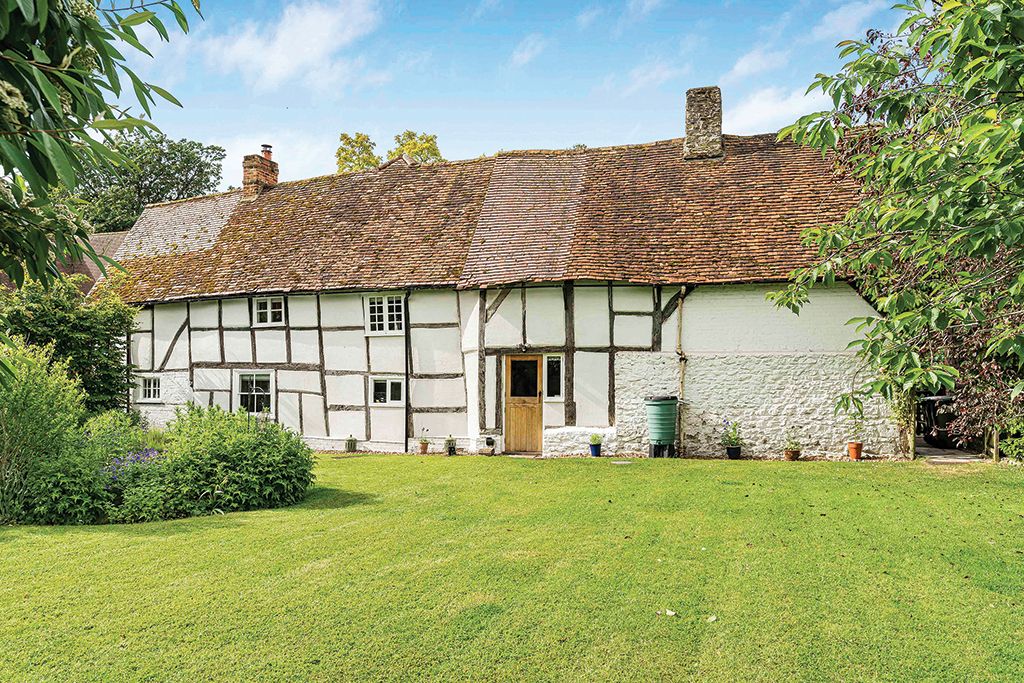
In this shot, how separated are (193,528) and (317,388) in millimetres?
9774

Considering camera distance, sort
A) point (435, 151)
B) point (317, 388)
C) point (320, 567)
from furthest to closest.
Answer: point (435, 151), point (317, 388), point (320, 567)

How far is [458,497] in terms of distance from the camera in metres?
10.6

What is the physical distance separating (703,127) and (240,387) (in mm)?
14762

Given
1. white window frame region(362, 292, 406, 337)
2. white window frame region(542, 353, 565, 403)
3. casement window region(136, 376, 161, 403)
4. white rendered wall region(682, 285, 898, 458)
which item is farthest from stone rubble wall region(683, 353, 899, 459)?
casement window region(136, 376, 161, 403)

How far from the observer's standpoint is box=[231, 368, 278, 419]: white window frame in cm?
1894

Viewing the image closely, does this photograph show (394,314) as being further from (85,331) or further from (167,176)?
(167,176)

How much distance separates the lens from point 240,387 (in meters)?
19.4

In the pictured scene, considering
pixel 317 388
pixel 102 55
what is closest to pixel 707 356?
pixel 317 388

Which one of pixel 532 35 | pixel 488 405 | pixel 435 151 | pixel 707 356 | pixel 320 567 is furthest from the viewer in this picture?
pixel 435 151

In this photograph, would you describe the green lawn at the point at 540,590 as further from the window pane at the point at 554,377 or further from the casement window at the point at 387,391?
the casement window at the point at 387,391

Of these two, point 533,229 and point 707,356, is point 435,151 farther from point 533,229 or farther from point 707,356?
point 707,356

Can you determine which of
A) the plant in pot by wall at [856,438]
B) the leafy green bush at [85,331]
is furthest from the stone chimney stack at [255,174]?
the plant in pot by wall at [856,438]

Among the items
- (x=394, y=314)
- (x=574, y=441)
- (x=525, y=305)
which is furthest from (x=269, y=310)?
(x=574, y=441)

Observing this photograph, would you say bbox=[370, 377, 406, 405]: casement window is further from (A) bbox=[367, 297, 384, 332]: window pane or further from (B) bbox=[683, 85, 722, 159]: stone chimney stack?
(B) bbox=[683, 85, 722, 159]: stone chimney stack
